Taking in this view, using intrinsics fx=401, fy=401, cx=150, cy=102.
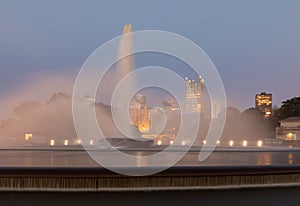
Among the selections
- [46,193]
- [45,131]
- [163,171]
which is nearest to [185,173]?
[163,171]

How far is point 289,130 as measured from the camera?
173 feet

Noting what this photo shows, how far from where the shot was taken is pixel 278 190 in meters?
8.72

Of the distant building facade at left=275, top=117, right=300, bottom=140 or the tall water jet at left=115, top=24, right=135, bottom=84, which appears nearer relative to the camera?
the tall water jet at left=115, top=24, right=135, bottom=84

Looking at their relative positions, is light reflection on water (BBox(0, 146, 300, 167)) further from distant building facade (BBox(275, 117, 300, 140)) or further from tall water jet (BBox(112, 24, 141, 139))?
distant building facade (BBox(275, 117, 300, 140))

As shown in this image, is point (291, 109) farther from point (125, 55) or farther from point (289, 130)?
point (125, 55)

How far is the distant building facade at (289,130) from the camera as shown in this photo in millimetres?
51531

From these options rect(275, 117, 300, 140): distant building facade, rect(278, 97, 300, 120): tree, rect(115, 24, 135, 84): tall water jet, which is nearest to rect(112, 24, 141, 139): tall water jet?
rect(115, 24, 135, 84): tall water jet

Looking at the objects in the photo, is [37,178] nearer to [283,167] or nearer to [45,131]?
[283,167]

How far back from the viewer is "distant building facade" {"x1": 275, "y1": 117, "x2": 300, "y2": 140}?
51.5 meters

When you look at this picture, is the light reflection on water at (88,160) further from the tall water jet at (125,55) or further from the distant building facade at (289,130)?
the distant building facade at (289,130)

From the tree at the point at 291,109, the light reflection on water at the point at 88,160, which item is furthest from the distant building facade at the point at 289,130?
the light reflection on water at the point at 88,160

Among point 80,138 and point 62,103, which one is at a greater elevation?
point 62,103

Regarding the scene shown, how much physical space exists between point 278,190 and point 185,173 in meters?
2.24

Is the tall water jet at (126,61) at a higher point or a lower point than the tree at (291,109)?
higher
